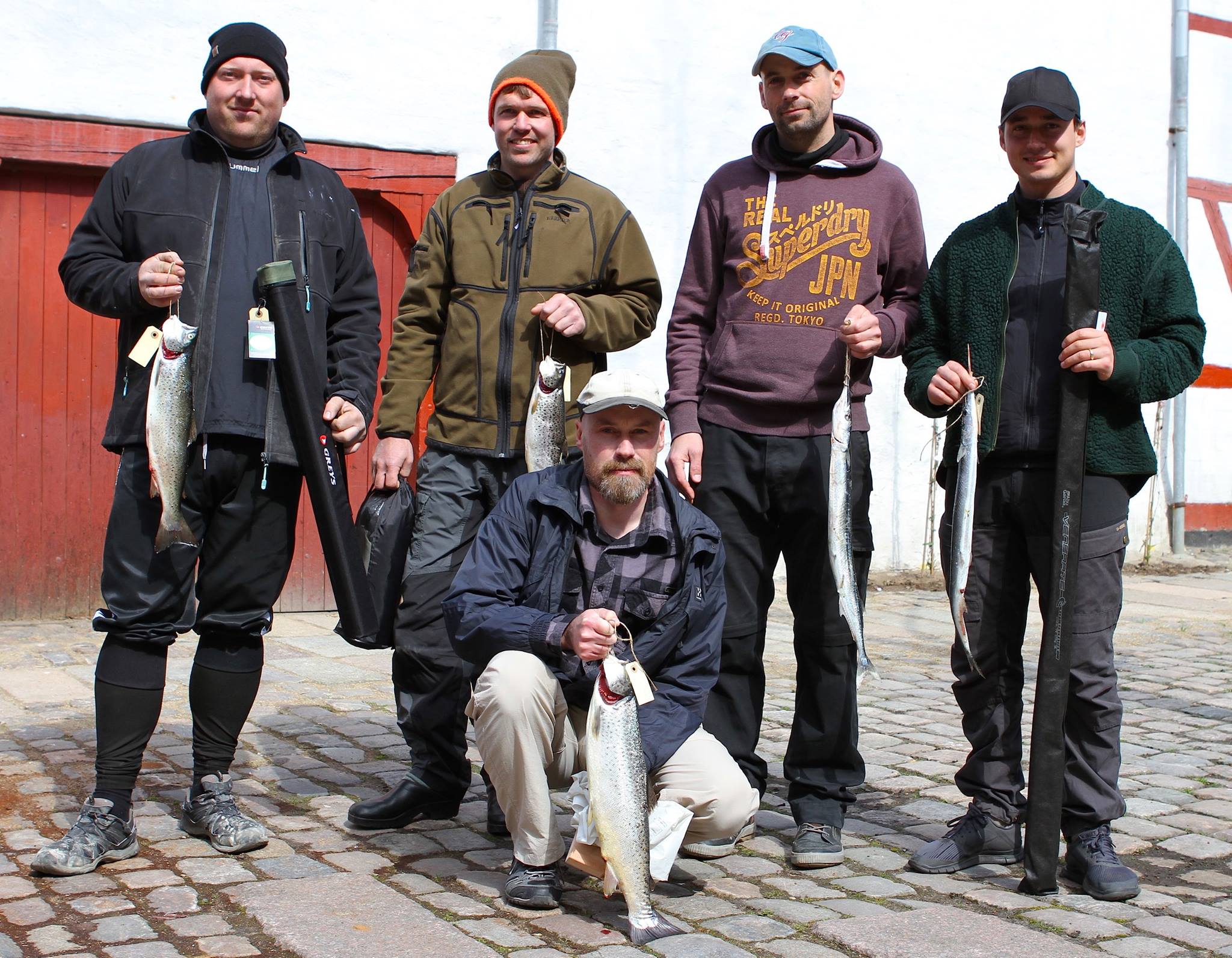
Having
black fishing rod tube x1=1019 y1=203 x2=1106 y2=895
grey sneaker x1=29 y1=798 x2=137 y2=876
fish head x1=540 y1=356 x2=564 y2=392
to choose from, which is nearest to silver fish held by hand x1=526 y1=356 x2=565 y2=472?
fish head x1=540 y1=356 x2=564 y2=392

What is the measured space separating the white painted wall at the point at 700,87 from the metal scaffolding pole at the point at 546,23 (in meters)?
0.06

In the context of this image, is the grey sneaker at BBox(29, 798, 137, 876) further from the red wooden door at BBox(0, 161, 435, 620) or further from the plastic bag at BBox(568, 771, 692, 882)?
the red wooden door at BBox(0, 161, 435, 620)

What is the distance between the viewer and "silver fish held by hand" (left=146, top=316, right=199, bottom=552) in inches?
148

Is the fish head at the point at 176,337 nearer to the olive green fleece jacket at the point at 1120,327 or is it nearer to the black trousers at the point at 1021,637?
the olive green fleece jacket at the point at 1120,327

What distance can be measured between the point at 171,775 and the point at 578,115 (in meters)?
5.43

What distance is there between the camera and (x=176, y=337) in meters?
3.77

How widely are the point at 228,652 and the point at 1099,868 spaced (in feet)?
8.18

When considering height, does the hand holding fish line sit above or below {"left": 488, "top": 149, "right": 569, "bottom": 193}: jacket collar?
below

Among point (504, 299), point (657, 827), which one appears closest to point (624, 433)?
point (504, 299)

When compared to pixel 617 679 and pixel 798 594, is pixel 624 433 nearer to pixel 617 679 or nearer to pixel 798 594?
pixel 617 679

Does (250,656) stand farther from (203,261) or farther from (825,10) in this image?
(825,10)

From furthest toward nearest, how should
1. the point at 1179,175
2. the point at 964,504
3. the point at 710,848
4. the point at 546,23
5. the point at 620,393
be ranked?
the point at 1179,175, the point at 546,23, the point at 710,848, the point at 964,504, the point at 620,393

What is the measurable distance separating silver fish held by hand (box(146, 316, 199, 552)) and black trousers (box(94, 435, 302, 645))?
3.8 inches

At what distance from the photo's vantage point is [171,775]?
15.8ft
